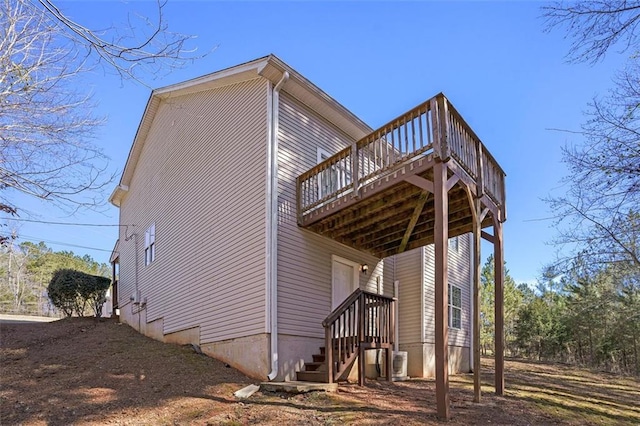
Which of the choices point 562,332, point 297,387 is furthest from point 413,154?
point 562,332

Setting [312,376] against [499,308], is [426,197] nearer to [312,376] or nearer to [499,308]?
[499,308]

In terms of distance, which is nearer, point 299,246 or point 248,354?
point 248,354

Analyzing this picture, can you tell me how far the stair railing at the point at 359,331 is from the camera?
8.16 m

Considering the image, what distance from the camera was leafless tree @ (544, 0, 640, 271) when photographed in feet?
19.7

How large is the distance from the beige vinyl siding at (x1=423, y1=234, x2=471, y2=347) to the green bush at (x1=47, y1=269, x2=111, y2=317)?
12990mm

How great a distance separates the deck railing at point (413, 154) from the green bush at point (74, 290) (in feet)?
40.6

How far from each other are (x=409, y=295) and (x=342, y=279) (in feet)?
9.31

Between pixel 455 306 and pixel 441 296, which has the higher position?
pixel 441 296

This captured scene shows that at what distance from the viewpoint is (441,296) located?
6.55m

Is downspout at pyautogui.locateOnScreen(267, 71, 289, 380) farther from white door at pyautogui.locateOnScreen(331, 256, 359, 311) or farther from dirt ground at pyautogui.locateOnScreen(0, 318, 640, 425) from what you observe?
white door at pyautogui.locateOnScreen(331, 256, 359, 311)

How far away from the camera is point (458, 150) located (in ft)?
25.2

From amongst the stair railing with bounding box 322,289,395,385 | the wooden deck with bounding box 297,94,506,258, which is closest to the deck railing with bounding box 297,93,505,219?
the wooden deck with bounding box 297,94,506,258

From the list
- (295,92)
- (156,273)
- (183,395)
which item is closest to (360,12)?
(295,92)

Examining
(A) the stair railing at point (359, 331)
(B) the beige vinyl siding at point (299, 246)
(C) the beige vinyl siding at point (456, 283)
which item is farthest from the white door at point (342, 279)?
(C) the beige vinyl siding at point (456, 283)
